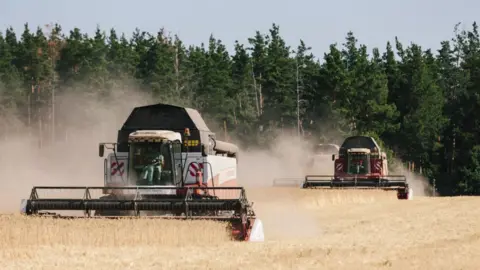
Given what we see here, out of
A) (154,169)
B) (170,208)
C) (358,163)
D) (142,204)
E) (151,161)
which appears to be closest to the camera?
(170,208)

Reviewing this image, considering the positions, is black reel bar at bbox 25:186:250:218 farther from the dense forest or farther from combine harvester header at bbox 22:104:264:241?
the dense forest

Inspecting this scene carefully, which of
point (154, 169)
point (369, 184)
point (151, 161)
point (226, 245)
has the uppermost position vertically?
point (151, 161)

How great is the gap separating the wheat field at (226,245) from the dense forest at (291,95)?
2306 inches

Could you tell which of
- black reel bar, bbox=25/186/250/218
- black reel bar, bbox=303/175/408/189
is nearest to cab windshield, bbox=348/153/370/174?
black reel bar, bbox=303/175/408/189

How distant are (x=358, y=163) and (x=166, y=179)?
26220mm

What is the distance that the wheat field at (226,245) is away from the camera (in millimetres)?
12828

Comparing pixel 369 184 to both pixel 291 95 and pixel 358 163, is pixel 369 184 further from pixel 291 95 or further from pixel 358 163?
pixel 291 95

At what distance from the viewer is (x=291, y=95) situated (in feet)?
313

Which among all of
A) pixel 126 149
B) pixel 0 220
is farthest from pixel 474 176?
pixel 0 220

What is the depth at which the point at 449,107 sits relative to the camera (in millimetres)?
90000

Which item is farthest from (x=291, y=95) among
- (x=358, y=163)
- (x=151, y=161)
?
(x=151, y=161)

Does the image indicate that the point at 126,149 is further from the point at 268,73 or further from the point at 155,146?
the point at 268,73

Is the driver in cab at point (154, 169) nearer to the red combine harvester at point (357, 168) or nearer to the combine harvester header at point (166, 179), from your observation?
the combine harvester header at point (166, 179)

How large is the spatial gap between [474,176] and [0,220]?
6390 centimetres
